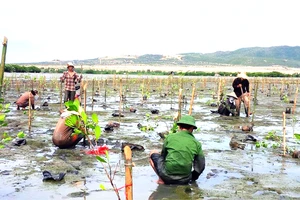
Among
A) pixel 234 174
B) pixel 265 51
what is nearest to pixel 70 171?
pixel 234 174

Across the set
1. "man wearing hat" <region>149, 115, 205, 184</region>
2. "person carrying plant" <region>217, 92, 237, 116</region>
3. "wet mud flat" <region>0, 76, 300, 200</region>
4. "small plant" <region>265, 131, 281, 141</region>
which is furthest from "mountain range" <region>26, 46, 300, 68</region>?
"man wearing hat" <region>149, 115, 205, 184</region>

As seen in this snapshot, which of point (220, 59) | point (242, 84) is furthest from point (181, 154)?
point (220, 59)

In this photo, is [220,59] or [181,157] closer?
[181,157]

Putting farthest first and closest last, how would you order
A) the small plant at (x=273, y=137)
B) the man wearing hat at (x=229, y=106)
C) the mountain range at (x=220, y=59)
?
the mountain range at (x=220, y=59)
the man wearing hat at (x=229, y=106)
the small plant at (x=273, y=137)

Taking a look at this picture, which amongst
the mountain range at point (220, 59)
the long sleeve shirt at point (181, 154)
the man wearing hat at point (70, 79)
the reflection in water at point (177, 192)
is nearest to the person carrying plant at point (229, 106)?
the man wearing hat at point (70, 79)

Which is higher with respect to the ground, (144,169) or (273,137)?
(273,137)

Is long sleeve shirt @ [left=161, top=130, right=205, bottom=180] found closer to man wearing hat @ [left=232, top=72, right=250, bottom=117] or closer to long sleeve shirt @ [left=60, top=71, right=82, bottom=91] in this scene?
long sleeve shirt @ [left=60, top=71, right=82, bottom=91]

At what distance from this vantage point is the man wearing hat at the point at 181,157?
20.2ft

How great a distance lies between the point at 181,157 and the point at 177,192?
0.52 m

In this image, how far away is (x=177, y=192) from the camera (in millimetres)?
6117

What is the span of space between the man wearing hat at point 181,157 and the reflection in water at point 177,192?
10cm

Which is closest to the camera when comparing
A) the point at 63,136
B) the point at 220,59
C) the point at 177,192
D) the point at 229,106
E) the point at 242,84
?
the point at 177,192

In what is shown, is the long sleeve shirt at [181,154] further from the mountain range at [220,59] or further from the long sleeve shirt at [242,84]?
the mountain range at [220,59]

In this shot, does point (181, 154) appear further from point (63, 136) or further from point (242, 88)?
point (242, 88)
